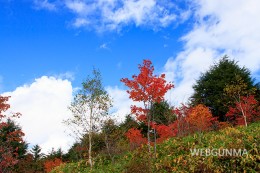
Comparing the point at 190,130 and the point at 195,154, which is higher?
the point at 190,130

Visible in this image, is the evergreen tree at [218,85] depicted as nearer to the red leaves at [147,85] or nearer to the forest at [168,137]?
the forest at [168,137]

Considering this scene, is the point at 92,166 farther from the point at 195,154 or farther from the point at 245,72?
the point at 245,72

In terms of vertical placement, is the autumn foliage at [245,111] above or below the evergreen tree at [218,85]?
below

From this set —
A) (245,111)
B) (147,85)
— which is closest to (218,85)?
(245,111)

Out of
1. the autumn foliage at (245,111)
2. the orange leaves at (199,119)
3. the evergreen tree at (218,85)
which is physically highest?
the evergreen tree at (218,85)

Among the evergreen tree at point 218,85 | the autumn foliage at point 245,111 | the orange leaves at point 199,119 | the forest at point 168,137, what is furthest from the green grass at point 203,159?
the evergreen tree at point 218,85

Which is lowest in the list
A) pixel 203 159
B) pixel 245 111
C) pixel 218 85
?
pixel 203 159

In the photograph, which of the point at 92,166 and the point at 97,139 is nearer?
the point at 92,166

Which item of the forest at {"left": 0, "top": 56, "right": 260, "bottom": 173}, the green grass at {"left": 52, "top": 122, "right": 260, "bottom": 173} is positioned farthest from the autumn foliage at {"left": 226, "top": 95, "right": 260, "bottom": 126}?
the green grass at {"left": 52, "top": 122, "right": 260, "bottom": 173}

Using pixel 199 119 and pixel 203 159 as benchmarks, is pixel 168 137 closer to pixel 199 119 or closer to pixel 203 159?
pixel 199 119

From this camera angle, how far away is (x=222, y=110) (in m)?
35.1

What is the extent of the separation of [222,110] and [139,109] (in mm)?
18270

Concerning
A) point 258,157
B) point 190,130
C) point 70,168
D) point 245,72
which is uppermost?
point 245,72

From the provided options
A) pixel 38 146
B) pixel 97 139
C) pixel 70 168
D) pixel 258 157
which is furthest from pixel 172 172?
pixel 38 146
